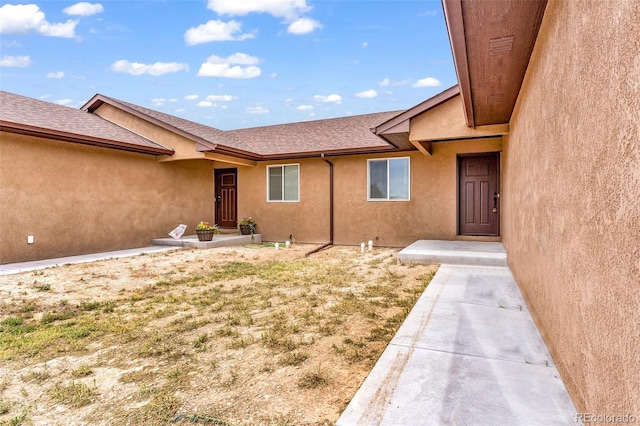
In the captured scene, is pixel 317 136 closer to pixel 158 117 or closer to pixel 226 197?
pixel 226 197

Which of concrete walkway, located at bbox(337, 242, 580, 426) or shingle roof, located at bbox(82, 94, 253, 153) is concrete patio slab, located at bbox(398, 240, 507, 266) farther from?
shingle roof, located at bbox(82, 94, 253, 153)

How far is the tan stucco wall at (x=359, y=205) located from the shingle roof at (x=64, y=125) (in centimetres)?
367

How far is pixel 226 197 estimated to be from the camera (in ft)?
40.9

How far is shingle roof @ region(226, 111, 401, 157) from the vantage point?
10185mm

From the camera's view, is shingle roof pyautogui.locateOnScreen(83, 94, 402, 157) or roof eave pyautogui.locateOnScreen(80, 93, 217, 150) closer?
roof eave pyautogui.locateOnScreen(80, 93, 217, 150)

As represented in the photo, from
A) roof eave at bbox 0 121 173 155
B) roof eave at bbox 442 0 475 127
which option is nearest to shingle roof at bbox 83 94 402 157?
roof eave at bbox 0 121 173 155

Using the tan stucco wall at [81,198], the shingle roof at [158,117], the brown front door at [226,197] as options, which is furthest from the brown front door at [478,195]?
the tan stucco wall at [81,198]

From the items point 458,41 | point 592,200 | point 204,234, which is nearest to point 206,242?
point 204,234

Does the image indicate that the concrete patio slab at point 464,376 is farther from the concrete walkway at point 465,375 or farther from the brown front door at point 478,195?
the brown front door at point 478,195

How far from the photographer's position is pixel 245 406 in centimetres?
209

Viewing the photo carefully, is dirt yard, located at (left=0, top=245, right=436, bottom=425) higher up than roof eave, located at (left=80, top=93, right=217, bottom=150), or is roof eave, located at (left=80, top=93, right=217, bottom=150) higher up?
roof eave, located at (left=80, top=93, right=217, bottom=150)

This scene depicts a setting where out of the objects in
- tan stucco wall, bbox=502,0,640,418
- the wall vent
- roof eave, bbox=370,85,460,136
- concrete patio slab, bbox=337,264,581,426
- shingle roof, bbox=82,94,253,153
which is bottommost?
concrete patio slab, bbox=337,264,581,426

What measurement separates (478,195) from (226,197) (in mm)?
8624

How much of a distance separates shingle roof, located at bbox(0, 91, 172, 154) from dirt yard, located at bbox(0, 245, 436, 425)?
333 cm
